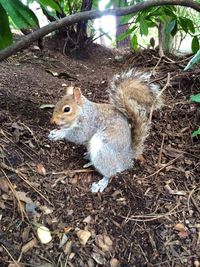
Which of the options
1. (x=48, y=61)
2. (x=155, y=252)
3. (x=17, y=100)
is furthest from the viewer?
(x=48, y=61)

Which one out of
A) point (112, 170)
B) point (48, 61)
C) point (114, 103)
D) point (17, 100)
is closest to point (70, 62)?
point (48, 61)

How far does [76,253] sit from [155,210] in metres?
0.42

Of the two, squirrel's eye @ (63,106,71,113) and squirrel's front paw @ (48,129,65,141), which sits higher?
squirrel's eye @ (63,106,71,113)

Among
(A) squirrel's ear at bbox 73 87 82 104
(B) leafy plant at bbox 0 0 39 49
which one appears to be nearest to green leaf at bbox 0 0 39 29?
(B) leafy plant at bbox 0 0 39 49

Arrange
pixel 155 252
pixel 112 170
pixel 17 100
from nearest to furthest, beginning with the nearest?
1. pixel 155 252
2. pixel 112 170
3. pixel 17 100

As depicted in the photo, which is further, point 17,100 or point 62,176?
point 17,100

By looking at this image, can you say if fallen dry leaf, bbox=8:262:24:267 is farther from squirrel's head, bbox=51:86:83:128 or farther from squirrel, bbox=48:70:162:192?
squirrel's head, bbox=51:86:83:128

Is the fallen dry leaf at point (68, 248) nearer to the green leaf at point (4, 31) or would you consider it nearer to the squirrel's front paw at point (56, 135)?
the squirrel's front paw at point (56, 135)

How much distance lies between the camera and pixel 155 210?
169 cm

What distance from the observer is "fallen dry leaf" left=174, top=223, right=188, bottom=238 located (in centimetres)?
161

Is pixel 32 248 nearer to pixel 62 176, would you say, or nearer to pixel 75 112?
pixel 62 176

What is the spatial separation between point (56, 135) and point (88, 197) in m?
0.36

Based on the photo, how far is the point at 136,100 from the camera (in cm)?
202

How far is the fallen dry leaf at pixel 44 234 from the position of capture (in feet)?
4.77
